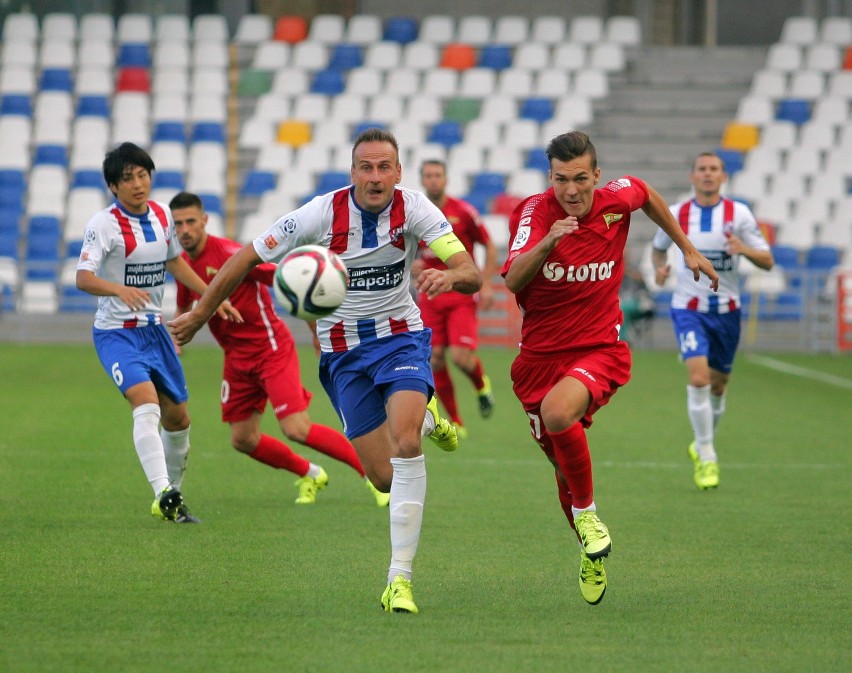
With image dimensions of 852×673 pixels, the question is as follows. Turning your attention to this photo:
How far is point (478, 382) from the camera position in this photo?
12.4 m

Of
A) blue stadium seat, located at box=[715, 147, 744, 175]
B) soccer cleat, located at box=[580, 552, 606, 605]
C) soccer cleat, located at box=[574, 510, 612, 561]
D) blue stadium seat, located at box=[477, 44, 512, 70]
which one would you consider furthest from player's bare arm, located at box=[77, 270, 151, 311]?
blue stadium seat, located at box=[477, 44, 512, 70]

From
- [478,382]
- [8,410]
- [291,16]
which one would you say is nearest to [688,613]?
[478,382]

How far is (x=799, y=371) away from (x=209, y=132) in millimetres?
12680

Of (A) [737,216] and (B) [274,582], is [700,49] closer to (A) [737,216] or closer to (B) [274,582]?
(A) [737,216]

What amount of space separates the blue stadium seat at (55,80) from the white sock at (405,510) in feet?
74.2

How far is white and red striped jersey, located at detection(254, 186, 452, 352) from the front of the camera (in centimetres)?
597

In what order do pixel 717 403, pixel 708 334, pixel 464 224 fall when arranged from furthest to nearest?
1. pixel 464 224
2. pixel 717 403
3. pixel 708 334

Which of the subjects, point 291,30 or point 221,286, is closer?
point 221,286

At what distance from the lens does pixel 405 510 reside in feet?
18.7

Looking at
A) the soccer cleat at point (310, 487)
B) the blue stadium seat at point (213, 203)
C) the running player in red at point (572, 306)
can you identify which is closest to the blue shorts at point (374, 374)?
the running player in red at point (572, 306)

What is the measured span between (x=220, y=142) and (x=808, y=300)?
1163 centimetres

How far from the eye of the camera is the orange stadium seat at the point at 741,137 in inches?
982

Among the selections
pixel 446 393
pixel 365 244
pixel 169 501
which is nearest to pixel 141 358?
pixel 169 501

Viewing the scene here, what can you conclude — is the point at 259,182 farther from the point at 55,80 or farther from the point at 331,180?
the point at 55,80
